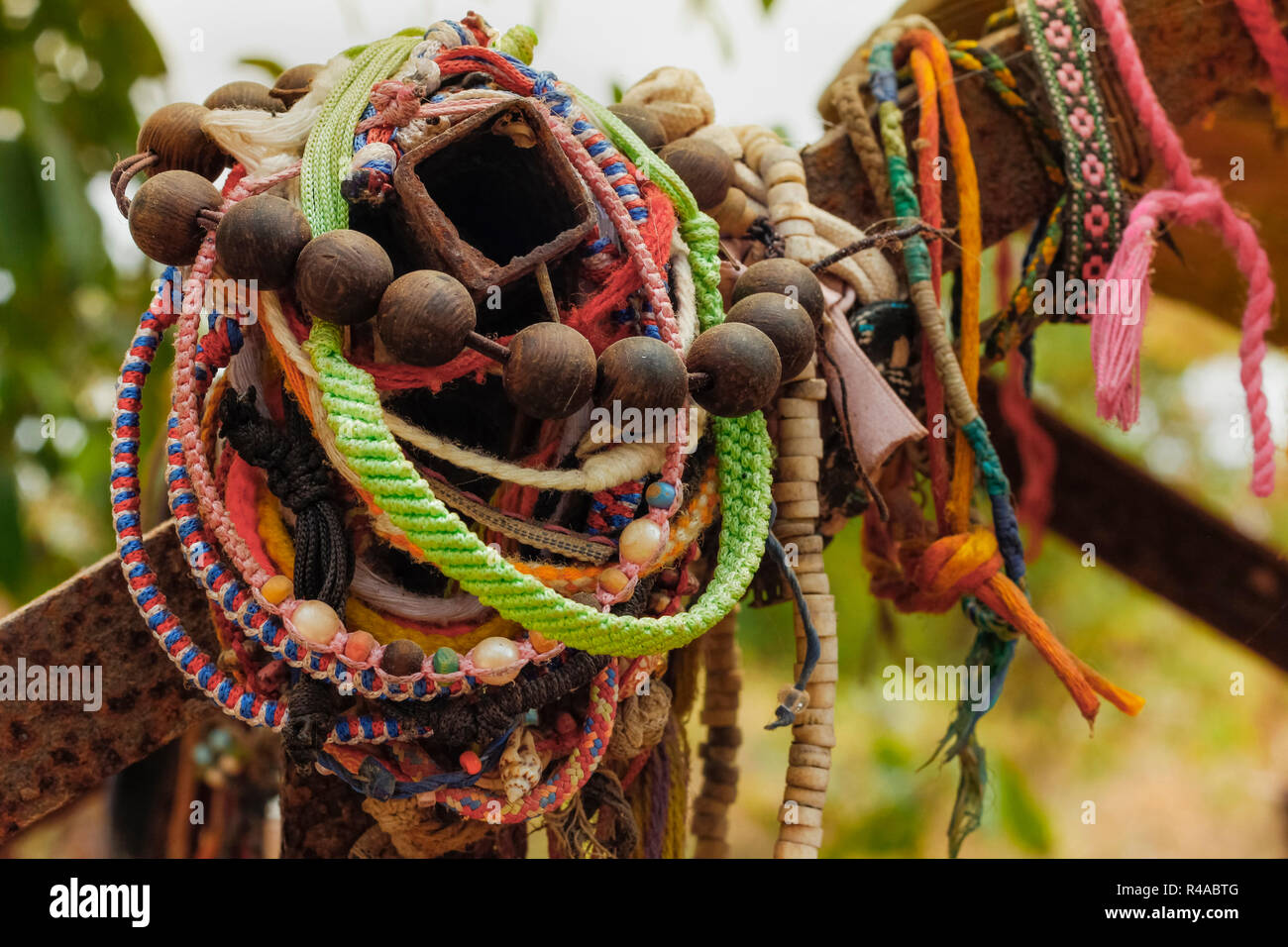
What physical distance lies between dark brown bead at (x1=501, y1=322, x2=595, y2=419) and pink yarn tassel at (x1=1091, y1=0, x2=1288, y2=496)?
1.34 ft

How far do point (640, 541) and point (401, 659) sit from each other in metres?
0.13

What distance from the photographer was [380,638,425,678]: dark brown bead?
0.52m

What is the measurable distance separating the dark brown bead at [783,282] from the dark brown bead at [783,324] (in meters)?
0.02

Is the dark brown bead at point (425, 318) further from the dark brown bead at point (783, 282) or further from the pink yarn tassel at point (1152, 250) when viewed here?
the pink yarn tassel at point (1152, 250)

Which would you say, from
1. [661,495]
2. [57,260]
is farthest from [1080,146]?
[57,260]

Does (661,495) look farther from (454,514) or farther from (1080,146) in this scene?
(1080,146)

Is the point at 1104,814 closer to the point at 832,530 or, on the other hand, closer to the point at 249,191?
the point at 832,530

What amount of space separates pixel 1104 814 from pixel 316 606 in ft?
17.1

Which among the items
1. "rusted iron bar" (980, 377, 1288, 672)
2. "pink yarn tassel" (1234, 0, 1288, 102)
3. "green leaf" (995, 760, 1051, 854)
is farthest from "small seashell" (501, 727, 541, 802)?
"green leaf" (995, 760, 1051, 854)

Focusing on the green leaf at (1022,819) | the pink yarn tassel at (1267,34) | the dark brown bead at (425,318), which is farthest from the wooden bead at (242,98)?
the green leaf at (1022,819)

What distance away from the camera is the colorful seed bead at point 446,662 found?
20.4 inches

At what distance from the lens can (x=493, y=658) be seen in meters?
0.52

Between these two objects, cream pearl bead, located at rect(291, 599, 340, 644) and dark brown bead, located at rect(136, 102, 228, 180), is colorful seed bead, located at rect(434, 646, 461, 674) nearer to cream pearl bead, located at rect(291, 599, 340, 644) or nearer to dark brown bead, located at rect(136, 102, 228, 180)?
cream pearl bead, located at rect(291, 599, 340, 644)

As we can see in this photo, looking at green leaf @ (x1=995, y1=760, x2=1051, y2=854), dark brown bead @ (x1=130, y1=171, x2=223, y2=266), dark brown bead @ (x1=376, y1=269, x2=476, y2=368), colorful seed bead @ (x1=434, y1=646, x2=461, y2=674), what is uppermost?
dark brown bead @ (x1=130, y1=171, x2=223, y2=266)
